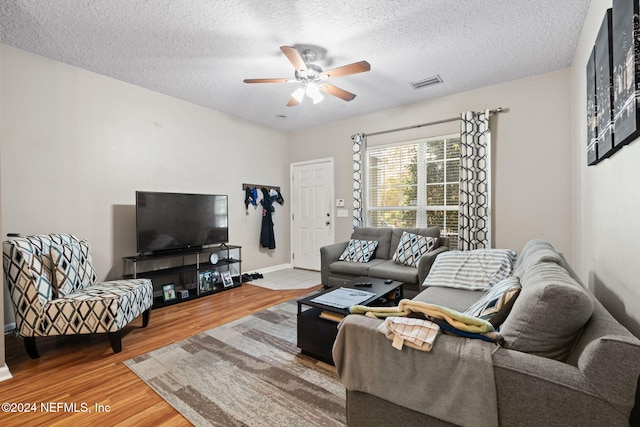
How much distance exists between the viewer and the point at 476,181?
3693mm

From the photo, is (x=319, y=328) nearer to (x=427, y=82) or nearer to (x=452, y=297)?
(x=452, y=297)

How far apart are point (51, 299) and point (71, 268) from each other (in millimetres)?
294

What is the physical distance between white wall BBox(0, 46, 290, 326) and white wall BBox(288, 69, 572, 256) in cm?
254

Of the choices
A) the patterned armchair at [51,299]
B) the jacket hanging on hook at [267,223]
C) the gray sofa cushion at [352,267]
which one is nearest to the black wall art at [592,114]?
the gray sofa cushion at [352,267]

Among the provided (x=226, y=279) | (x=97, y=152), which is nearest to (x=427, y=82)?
(x=226, y=279)

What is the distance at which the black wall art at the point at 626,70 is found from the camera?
125 cm

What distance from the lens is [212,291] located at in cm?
402

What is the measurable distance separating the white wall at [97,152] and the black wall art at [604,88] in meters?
4.36

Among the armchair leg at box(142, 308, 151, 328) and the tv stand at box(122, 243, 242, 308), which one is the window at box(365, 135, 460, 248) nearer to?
the tv stand at box(122, 243, 242, 308)

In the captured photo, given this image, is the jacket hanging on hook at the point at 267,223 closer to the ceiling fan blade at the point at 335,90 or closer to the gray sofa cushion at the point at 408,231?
the gray sofa cushion at the point at 408,231

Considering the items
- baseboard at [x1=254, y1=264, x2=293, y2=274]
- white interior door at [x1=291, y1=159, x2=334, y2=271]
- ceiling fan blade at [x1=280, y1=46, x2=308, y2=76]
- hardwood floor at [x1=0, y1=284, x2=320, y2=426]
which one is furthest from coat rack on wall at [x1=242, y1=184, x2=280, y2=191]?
ceiling fan blade at [x1=280, y1=46, x2=308, y2=76]

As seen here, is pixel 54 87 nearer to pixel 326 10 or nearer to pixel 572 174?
pixel 326 10

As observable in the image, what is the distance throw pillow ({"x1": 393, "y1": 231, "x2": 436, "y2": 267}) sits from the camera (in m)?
3.57

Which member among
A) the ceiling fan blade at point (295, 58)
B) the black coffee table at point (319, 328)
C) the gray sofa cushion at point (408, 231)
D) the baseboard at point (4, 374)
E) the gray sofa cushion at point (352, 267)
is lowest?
the baseboard at point (4, 374)
